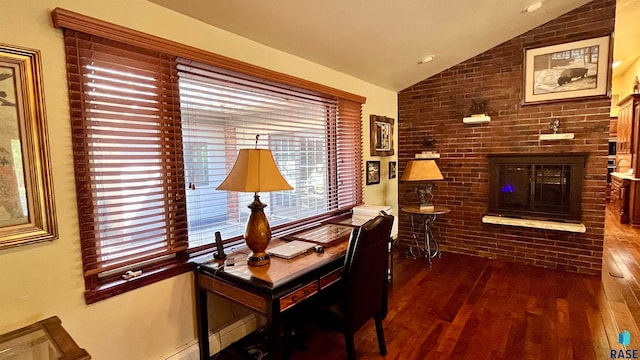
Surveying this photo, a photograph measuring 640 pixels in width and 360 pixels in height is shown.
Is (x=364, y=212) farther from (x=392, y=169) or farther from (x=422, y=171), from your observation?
(x=392, y=169)

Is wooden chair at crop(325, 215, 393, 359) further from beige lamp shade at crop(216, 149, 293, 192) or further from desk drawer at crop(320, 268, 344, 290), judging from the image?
beige lamp shade at crop(216, 149, 293, 192)

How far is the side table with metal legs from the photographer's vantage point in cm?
388

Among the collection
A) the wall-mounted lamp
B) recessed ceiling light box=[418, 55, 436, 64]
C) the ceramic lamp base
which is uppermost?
recessed ceiling light box=[418, 55, 436, 64]

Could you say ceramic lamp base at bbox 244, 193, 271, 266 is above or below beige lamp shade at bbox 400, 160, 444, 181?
below

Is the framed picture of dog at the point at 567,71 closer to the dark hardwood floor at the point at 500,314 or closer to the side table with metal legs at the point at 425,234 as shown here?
the side table with metal legs at the point at 425,234

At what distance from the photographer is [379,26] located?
2613mm

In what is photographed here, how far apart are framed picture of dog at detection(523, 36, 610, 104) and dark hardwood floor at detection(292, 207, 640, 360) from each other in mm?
1945

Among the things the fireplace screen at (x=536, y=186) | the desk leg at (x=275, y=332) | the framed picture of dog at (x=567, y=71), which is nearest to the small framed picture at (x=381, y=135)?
the fireplace screen at (x=536, y=186)

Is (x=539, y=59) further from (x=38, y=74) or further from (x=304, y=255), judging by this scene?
(x=38, y=74)

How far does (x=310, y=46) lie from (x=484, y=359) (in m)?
2.58

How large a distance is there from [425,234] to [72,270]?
11.6 ft

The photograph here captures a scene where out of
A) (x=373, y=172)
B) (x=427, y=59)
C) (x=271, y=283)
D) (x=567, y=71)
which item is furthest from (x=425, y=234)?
(x=271, y=283)

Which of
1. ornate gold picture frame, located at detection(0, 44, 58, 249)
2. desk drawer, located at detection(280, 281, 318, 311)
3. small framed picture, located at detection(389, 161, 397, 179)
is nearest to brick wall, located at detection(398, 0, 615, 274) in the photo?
small framed picture, located at detection(389, 161, 397, 179)

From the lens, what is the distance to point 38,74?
1389 mm
